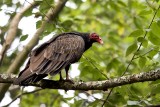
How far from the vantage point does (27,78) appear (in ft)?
13.5

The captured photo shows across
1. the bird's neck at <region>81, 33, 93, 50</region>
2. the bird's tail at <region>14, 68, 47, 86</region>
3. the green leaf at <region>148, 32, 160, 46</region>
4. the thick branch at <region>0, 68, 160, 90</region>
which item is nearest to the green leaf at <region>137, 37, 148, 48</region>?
the green leaf at <region>148, 32, 160, 46</region>

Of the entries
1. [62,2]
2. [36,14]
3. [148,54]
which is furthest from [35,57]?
[62,2]

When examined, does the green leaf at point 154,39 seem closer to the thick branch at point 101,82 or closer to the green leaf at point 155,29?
the green leaf at point 155,29

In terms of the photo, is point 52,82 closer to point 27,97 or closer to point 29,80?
point 29,80

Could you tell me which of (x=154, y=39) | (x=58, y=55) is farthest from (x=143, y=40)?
→ (x=58, y=55)

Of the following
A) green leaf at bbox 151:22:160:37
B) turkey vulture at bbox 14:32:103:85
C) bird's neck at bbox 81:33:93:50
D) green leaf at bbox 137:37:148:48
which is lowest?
bird's neck at bbox 81:33:93:50

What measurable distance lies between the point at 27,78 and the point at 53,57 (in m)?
0.48

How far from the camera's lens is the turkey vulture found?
4160mm

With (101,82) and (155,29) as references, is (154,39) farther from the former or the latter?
(101,82)

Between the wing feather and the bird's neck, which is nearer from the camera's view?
the wing feather

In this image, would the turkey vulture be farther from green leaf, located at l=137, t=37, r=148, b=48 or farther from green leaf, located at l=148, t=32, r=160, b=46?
green leaf, located at l=148, t=32, r=160, b=46

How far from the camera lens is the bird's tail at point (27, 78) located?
13.4 feet

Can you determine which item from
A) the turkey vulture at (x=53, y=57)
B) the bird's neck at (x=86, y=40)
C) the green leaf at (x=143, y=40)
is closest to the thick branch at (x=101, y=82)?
the turkey vulture at (x=53, y=57)

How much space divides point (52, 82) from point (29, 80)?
1.26 feet
